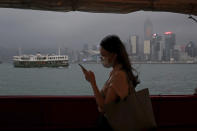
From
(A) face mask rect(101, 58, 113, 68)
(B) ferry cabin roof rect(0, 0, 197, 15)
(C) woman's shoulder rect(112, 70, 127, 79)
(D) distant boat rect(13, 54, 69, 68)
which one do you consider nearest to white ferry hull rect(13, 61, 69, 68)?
(D) distant boat rect(13, 54, 69, 68)

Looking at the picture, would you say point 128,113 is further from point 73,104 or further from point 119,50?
point 73,104

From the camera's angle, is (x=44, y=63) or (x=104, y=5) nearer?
(x=104, y=5)

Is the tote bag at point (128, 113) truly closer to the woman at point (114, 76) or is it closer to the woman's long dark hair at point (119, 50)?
the woman at point (114, 76)

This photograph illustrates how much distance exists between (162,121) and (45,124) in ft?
4.23

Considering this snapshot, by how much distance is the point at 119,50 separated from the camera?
1398mm

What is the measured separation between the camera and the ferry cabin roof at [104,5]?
2.46m

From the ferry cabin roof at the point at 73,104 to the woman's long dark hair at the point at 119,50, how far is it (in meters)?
1.18

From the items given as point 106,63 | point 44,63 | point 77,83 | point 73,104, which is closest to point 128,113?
point 106,63

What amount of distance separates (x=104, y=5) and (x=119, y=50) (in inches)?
49.2

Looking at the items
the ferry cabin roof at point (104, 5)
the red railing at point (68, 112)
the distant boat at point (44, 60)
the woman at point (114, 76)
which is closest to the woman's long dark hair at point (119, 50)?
the woman at point (114, 76)

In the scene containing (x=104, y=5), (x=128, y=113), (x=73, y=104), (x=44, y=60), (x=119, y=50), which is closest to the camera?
(x=128, y=113)

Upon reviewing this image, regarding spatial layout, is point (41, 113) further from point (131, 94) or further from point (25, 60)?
point (25, 60)

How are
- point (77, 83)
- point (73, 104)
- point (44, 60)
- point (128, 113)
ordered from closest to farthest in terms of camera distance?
point (128, 113) < point (73, 104) < point (44, 60) < point (77, 83)

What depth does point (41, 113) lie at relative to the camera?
2.66m
